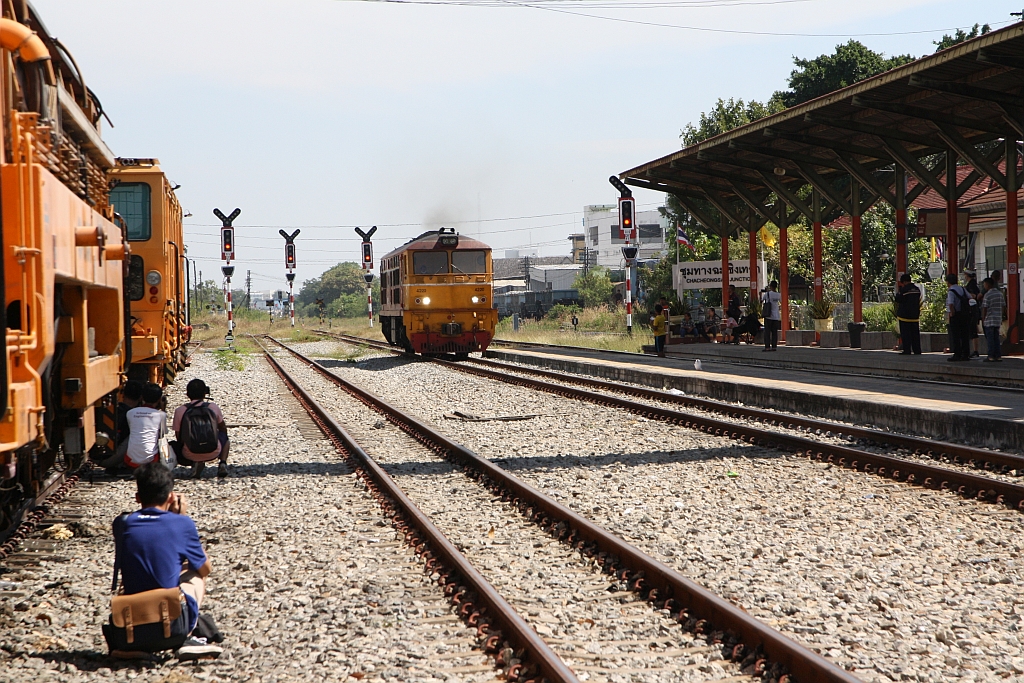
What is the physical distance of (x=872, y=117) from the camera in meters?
20.2

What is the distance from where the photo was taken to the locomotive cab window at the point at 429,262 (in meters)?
26.0

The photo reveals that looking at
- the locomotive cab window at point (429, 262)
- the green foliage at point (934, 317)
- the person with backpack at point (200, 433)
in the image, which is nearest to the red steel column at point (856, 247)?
the green foliage at point (934, 317)

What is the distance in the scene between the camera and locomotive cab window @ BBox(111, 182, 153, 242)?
14.1m

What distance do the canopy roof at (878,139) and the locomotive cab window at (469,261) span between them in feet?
16.0

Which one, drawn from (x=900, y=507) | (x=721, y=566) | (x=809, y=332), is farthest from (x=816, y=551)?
(x=809, y=332)

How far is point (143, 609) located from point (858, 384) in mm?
13319

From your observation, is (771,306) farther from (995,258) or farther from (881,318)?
(995,258)

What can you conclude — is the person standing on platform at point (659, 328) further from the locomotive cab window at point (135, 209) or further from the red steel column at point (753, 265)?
the locomotive cab window at point (135, 209)

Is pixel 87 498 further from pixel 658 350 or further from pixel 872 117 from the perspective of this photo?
pixel 658 350

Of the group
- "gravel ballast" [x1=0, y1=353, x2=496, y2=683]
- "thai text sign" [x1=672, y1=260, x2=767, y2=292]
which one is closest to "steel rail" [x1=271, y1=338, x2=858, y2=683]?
"gravel ballast" [x1=0, y1=353, x2=496, y2=683]

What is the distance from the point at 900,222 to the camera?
22.4 metres

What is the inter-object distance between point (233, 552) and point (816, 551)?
377cm

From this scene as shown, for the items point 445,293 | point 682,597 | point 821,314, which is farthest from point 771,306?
point 682,597

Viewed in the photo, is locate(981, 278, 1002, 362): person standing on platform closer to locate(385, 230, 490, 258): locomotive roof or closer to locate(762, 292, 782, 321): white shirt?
locate(762, 292, 782, 321): white shirt
